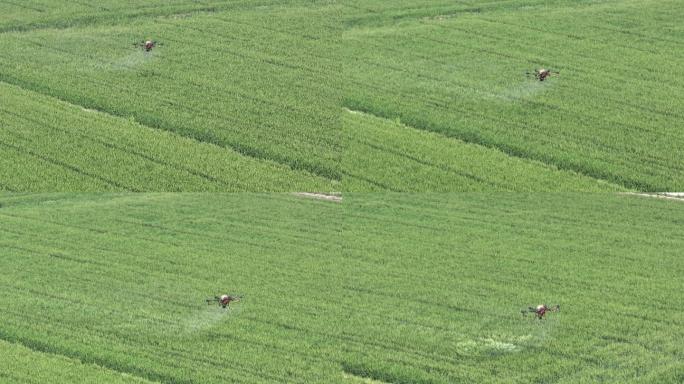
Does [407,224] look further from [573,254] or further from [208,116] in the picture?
[208,116]

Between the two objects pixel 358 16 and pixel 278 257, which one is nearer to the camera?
pixel 278 257

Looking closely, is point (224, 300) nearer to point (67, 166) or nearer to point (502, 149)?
point (67, 166)

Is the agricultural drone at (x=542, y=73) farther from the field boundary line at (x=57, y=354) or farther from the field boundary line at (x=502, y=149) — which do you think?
the field boundary line at (x=57, y=354)

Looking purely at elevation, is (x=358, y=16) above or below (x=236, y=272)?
above

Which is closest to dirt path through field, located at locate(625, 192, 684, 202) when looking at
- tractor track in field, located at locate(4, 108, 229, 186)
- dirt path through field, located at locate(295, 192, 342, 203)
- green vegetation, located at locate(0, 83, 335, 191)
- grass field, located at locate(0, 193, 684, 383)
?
grass field, located at locate(0, 193, 684, 383)

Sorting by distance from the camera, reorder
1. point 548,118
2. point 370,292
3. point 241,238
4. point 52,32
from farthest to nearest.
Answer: point 52,32, point 548,118, point 241,238, point 370,292

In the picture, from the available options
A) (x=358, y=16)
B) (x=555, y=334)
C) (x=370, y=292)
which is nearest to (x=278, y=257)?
(x=370, y=292)

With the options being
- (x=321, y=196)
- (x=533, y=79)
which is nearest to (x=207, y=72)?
(x=321, y=196)
